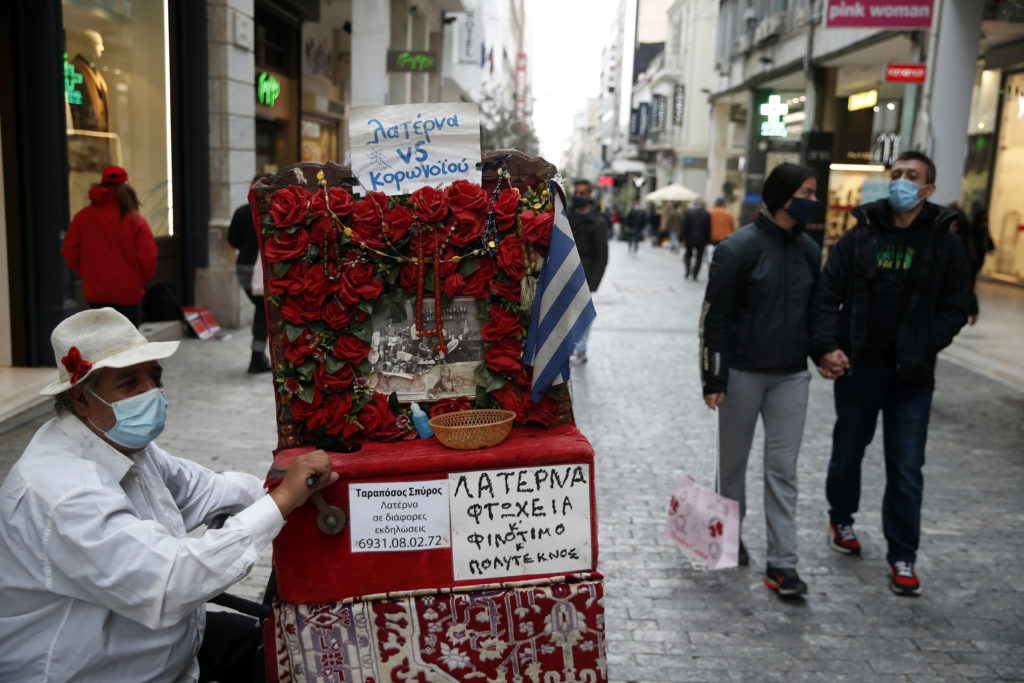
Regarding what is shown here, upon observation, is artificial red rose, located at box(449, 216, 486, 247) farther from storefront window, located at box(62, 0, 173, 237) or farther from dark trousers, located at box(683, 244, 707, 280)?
dark trousers, located at box(683, 244, 707, 280)

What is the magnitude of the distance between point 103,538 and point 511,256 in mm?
1404

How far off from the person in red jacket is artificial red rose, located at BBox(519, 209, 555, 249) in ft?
18.5

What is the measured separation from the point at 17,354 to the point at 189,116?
14.2ft

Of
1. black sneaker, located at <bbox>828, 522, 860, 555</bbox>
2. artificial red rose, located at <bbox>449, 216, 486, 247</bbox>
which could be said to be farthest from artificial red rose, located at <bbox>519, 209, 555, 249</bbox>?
black sneaker, located at <bbox>828, 522, 860, 555</bbox>

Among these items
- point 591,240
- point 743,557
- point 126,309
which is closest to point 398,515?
point 743,557

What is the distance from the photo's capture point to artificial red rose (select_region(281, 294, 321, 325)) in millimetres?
2738

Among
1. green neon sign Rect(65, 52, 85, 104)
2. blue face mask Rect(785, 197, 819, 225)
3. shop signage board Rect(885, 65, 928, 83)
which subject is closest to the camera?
blue face mask Rect(785, 197, 819, 225)

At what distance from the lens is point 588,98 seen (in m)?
182

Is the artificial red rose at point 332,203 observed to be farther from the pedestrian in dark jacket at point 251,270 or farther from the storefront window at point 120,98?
the storefront window at point 120,98

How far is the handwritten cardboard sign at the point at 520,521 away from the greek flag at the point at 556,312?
0.32 m

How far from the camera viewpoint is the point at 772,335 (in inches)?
168

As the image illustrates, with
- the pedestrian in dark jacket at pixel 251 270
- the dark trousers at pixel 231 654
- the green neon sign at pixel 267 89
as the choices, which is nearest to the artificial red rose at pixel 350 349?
the dark trousers at pixel 231 654

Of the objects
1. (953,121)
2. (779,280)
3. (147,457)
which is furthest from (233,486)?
(953,121)

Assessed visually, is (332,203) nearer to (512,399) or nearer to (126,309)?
(512,399)
